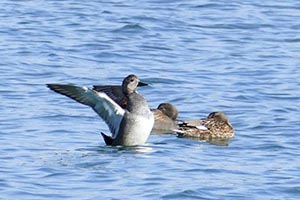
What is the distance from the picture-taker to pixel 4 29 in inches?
936

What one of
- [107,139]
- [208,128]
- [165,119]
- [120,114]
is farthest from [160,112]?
[107,139]

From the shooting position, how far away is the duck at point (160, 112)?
16.3 metres

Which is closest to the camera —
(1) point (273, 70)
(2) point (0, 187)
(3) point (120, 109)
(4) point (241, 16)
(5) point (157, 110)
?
(2) point (0, 187)

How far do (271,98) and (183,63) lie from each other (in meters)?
2.91

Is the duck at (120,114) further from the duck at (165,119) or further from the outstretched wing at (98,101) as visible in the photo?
the duck at (165,119)

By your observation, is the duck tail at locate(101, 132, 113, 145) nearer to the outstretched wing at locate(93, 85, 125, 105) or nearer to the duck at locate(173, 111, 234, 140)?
the duck at locate(173, 111, 234, 140)

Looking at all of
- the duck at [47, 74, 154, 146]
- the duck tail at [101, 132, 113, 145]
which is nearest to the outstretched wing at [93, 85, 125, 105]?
the duck at [47, 74, 154, 146]

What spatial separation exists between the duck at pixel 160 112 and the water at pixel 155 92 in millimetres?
269

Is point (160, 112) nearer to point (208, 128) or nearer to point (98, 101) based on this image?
point (208, 128)

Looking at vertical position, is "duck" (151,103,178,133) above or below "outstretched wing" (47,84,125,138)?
below

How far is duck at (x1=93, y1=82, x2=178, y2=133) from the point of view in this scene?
1628cm

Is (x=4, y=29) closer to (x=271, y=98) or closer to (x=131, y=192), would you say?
(x=271, y=98)

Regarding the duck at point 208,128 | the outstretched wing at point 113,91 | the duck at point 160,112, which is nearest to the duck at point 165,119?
the duck at point 160,112

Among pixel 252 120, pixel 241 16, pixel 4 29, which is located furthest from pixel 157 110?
pixel 241 16
